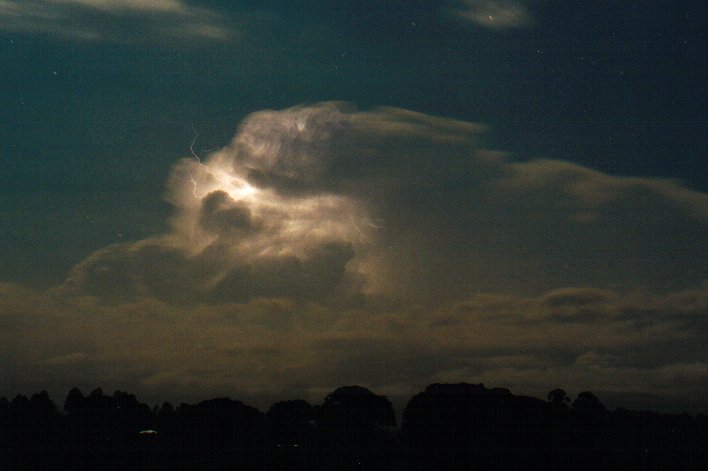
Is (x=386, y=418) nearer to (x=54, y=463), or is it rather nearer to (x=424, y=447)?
(x=424, y=447)

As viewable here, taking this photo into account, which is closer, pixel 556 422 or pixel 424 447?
pixel 424 447

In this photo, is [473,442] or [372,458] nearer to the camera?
[372,458]

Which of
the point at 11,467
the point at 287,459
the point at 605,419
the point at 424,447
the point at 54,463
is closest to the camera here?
the point at 11,467

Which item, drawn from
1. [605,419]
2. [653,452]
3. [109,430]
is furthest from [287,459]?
[605,419]

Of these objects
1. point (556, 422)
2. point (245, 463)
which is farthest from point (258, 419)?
point (245, 463)

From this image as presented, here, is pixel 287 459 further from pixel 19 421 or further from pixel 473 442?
pixel 19 421

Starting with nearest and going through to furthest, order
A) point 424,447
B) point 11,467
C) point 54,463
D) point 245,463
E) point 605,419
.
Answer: point 11,467, point 54,463, point 245,463, point 424,447, point 605,419

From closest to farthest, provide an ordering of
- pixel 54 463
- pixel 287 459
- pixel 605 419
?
pixel 54 463, pixel 287 459, pixel 605 419

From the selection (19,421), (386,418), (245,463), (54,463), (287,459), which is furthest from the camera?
(386,418)
